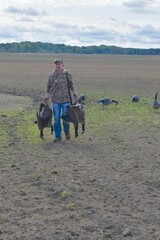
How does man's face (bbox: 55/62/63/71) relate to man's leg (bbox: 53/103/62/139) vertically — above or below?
above

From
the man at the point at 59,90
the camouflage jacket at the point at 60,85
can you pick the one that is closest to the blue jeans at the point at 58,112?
the man at the point at 59,90

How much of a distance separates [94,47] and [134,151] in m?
149

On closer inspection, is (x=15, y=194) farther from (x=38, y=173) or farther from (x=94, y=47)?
(x=94, y=47)

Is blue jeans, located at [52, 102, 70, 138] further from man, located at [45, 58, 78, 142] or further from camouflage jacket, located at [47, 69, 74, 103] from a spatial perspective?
camouflage jacket, located at [47, 69, 74, 103]

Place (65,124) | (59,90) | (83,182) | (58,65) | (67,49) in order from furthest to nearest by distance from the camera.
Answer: (67,49) → (65,124) → (59,90) → (58,65) → (83,182)

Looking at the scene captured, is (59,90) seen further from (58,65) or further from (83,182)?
(83,182)

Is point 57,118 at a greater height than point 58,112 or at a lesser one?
lesser

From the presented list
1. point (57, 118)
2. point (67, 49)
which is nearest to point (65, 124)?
point (57, 118)

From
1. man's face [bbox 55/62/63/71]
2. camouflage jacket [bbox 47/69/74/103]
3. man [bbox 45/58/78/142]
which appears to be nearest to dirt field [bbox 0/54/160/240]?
man [bbox 45/58/78/142]

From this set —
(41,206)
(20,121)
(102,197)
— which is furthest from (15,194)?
(20,121)

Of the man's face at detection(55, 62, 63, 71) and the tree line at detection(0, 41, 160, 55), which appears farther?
the tree line at detection(0, 41, 160, 55)

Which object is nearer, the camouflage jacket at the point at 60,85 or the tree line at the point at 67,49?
the camouflage jacket at the point at 60,85

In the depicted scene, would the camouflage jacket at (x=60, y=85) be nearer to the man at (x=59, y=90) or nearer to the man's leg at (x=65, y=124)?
the man at (x=59, y=90)

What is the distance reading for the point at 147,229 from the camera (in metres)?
6.14
